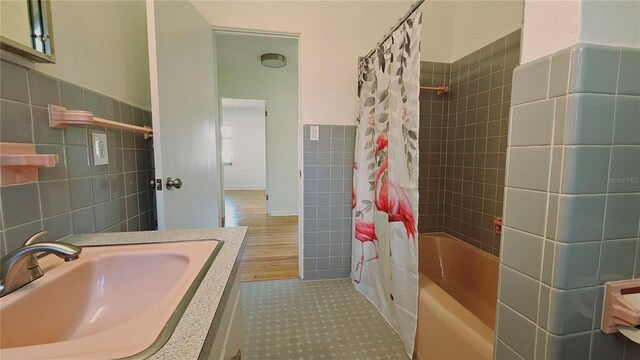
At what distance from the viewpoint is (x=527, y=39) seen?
55 cm

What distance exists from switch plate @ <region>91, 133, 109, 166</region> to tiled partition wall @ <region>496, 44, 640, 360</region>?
1.37 meters

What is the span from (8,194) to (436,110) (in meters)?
2.39

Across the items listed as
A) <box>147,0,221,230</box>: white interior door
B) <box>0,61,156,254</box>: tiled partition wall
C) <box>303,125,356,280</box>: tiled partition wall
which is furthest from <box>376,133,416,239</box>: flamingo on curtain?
<box>0,61,156,254</box>: tiled partition wall

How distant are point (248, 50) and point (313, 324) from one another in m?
3.11

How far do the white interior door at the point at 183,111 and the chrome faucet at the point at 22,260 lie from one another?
0.75m

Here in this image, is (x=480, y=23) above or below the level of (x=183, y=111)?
above

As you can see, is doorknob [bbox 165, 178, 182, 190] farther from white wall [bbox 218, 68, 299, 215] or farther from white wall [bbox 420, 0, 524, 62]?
white wall [bbox 218, 68, 299, 215]

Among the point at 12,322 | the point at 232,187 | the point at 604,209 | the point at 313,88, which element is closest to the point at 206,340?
the point at 12,322

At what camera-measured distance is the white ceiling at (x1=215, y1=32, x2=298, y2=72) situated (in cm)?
288

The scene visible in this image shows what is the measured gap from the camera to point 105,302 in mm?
701

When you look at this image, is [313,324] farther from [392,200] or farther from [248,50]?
[248,50]

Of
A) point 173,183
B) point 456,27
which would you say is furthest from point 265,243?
point 456,27

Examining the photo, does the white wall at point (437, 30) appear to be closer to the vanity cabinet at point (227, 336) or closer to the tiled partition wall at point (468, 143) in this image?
the tiled partition wall at point (468, 143)

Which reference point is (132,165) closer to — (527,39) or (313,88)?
(313,88)
